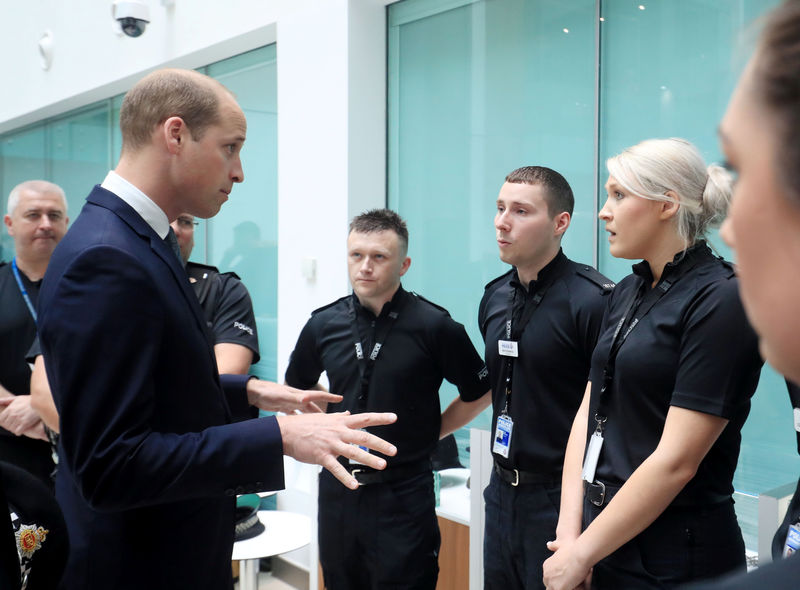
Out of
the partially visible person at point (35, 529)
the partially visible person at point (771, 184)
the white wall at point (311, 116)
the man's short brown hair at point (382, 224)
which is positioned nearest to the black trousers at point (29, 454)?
the white wall at point (311, 116)

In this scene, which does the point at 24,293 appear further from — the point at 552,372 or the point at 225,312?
the point at 552,372

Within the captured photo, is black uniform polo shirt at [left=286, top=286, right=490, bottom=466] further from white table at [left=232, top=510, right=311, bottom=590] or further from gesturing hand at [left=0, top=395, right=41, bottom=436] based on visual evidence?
gesturing hand at [left=0, top=395, right=41, bottom=436]

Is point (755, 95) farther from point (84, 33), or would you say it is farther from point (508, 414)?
point (84, 33)

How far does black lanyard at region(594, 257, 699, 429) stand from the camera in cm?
188

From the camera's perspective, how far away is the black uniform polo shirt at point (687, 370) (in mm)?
1707

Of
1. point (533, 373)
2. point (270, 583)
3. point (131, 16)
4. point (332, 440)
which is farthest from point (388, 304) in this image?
point (131, 16)

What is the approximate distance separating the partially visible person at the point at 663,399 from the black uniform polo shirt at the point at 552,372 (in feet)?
1.01

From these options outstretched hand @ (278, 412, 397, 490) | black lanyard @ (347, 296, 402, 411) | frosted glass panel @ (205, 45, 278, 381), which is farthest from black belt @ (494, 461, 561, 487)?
frosted glass panel @ (205, 45, 278, 381)

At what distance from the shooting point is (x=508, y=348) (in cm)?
249

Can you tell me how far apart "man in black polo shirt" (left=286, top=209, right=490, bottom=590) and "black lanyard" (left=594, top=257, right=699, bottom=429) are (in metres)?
→ 0.90

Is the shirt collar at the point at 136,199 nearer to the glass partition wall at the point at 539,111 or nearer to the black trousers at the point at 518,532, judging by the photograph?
the black trousers at the point at 518,532

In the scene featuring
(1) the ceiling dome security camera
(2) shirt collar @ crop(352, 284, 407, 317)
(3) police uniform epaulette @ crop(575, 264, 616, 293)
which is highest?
A: (1) the ceiling dome security camera

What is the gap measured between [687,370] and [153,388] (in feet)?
3.97

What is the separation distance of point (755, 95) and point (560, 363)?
6.46 ft
